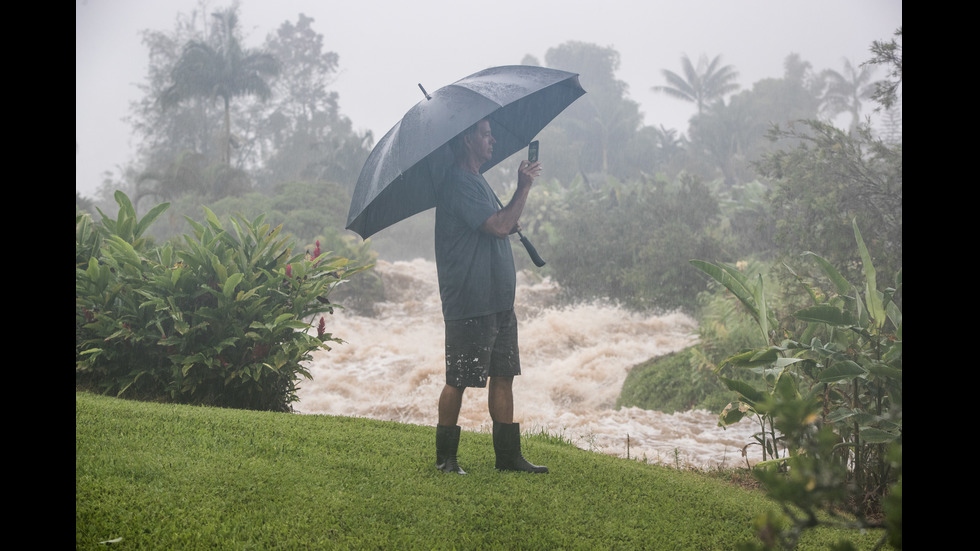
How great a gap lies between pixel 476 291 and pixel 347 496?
1118mm

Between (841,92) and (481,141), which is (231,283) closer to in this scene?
(481,141)

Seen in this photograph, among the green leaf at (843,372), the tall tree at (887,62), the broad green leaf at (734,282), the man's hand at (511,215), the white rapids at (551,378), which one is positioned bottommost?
the white rapids at (551,378)

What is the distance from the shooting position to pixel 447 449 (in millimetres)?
3354

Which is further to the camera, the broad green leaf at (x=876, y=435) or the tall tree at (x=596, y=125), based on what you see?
the tall tree at (x=596, y=125)

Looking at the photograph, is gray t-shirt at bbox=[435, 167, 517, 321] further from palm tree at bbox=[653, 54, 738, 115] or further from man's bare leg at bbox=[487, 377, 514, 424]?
palm tree at bbox=[653, 54, 738, 115]

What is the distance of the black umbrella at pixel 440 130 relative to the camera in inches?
123

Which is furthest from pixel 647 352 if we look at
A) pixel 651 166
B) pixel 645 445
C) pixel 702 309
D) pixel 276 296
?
pixel 651 166

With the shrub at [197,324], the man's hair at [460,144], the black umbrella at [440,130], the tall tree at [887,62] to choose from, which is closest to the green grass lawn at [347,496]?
the shrub at [197,324]

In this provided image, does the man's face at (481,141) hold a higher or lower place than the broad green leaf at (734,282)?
higher

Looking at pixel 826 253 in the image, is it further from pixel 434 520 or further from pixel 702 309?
pixel 434 520

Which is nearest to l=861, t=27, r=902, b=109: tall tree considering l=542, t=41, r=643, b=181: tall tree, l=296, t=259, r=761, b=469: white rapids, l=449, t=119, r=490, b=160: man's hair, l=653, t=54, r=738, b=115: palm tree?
l=296, t=259, r=761, b=469: white rapids

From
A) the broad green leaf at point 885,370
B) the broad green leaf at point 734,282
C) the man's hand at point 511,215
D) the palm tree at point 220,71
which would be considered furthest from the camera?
the palm tree at point 220,71

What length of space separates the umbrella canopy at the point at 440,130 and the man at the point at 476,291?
0.16 m

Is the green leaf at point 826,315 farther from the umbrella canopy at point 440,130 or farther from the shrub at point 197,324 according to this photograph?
the shrub at point 197,324
